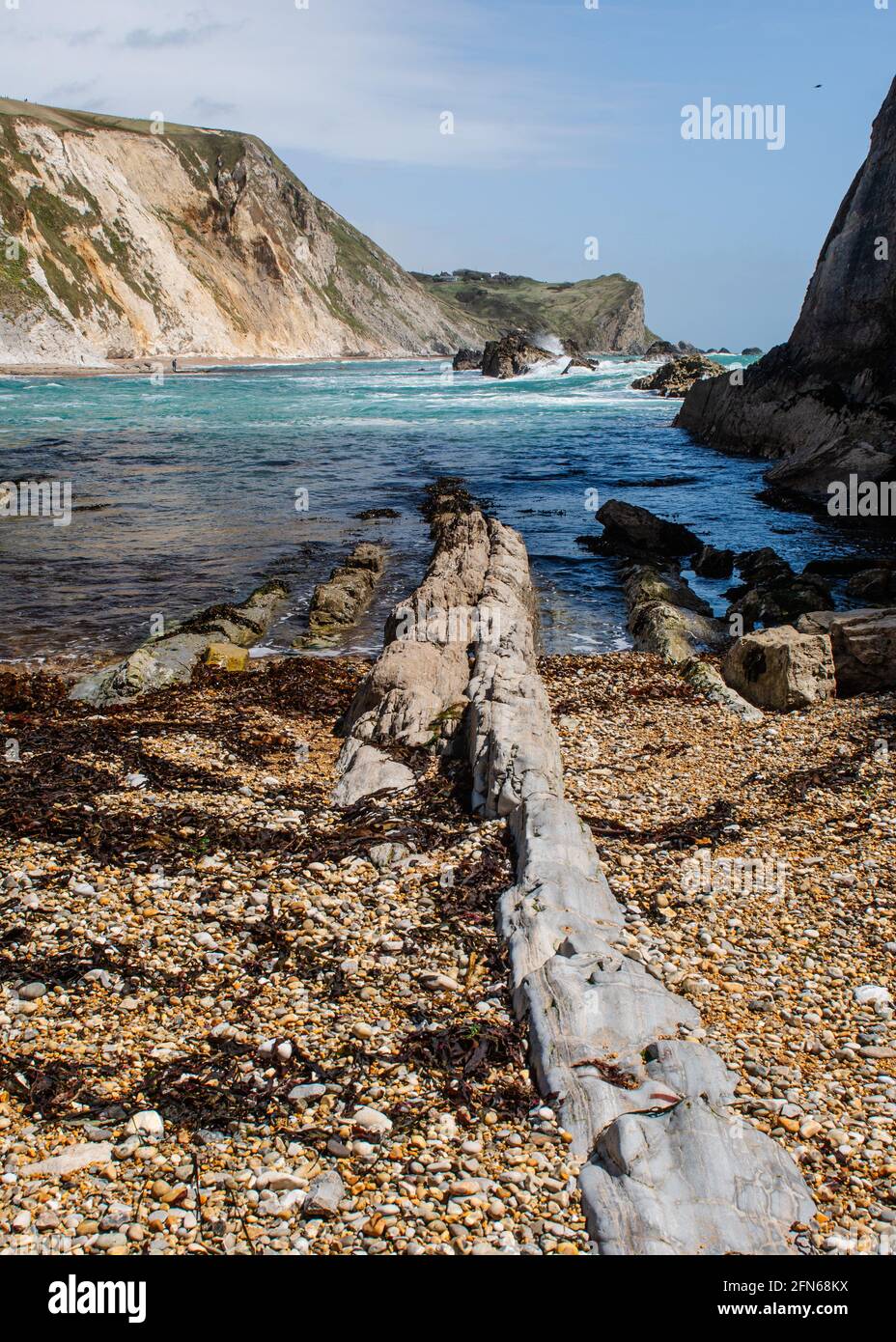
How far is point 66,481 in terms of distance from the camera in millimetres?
27953

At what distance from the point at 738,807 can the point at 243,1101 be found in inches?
205

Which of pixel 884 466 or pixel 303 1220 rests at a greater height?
pixel 884 466

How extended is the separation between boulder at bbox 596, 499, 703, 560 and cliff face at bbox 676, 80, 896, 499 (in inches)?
361

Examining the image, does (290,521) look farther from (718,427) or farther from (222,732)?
(718,427)

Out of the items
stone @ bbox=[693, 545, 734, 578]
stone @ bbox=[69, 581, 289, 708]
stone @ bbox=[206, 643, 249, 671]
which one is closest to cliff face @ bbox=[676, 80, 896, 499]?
stone @ bbox=[693, 545, 734, 578]

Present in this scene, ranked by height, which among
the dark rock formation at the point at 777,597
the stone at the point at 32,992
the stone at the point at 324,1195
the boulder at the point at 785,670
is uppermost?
the dark rock formation at the point at 777,597

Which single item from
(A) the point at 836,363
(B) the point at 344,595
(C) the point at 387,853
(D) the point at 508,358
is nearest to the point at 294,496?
(B) the point at 344,595

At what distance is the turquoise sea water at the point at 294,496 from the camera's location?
16.2 metres

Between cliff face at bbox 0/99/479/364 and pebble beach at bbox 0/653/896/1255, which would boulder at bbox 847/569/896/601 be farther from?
cliff face at bbox 0/99/479/364

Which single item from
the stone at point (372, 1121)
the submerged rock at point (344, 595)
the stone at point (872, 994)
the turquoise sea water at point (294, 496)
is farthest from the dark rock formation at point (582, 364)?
the stone at point (372, 1121)

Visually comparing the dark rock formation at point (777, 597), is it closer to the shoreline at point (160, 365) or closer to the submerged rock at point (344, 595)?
the submerged rock at point (344, 595)

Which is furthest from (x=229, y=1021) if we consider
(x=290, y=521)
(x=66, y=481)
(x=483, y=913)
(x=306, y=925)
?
(x=66, y=481)

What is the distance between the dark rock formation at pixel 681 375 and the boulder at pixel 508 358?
26.3 meters

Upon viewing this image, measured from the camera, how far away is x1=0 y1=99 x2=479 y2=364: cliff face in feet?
263
